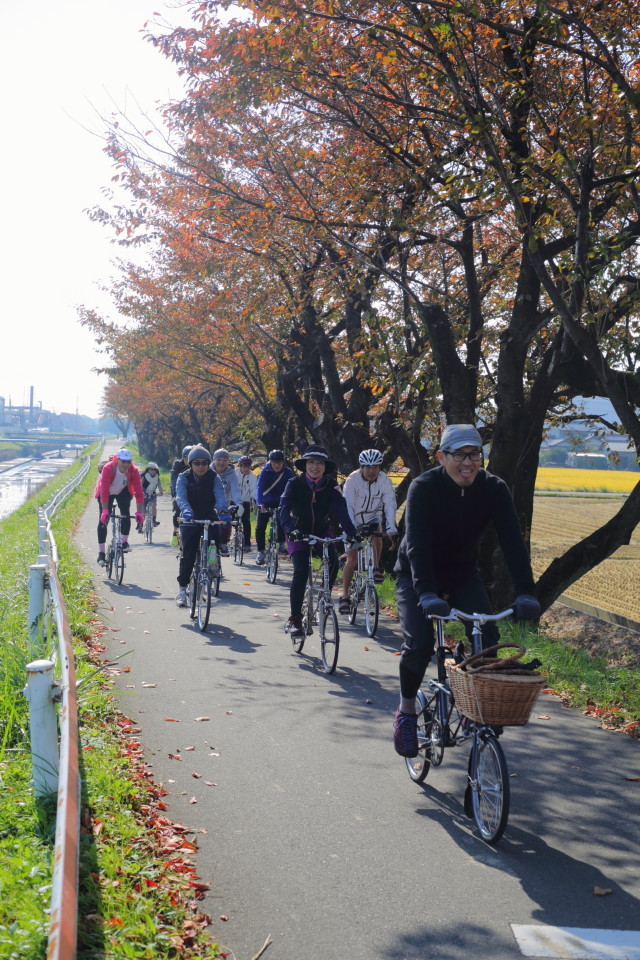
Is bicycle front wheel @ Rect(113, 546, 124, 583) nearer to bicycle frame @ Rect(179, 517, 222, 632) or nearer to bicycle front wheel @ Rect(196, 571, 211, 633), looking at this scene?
bicycle frame @ Rect(179, 517, 222, 632)

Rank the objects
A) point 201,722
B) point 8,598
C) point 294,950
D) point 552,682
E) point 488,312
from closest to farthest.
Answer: point 294,950, point 201,722, point 552,682, point 8,598, point 488,312

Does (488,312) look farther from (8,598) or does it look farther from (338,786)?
(338,786)

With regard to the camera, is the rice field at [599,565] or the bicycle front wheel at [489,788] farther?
the rice field at [599,565]

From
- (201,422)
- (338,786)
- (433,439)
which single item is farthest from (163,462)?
(338,786)

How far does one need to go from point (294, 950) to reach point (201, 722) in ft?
10.8

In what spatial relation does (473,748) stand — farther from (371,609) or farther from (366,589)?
(366,589)

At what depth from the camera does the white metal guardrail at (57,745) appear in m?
2.33

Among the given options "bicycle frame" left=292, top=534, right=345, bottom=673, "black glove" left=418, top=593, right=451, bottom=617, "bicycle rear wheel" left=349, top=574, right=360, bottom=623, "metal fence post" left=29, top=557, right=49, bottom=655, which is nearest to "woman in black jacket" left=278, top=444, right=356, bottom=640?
"bicycle frame" left=292, top=534, right=345, bottom=673

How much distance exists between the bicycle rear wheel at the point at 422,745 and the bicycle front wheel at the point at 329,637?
9.53ft

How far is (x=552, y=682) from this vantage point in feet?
27.2

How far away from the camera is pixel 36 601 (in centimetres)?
668

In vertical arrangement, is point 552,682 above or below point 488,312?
below

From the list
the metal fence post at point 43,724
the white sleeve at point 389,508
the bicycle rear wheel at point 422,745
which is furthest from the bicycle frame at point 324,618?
the metal fence post at point 43,724

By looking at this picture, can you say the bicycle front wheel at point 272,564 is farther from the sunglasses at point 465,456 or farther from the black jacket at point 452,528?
the sunglasses at point 465,456
